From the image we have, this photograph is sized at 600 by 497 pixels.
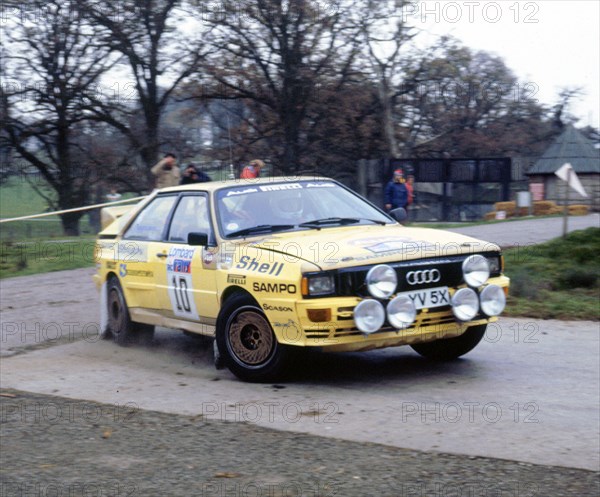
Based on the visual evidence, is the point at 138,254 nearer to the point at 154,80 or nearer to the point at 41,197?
the point at 154,80

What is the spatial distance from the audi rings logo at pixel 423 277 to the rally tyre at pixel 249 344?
103cm

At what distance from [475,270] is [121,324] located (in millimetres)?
3750

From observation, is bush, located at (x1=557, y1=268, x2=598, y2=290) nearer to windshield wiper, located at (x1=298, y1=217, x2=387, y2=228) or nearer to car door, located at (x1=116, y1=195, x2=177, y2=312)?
windshield wiper, located at (x1=298, y1=217, x2=387, y2=228)

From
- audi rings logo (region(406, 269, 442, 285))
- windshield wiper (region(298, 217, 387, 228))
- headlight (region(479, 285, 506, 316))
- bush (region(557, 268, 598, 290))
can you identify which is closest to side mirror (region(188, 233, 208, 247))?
windshield wiper (region(298, 217, 387, 228))

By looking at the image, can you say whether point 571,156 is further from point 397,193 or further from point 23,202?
point 397,193

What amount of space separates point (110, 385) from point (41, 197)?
28736 millimetres

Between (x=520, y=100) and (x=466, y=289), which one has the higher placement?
(x=520, y=100)

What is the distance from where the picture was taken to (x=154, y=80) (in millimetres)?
30906

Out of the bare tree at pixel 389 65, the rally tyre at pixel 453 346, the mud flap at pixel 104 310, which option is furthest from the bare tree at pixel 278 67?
the rally tyre at pixel 453 346

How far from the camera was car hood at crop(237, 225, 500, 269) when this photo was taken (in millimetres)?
6570

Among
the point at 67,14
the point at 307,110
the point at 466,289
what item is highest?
the point at 67,14

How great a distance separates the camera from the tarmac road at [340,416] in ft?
15.2

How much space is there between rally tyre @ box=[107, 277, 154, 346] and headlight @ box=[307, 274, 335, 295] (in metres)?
3.00

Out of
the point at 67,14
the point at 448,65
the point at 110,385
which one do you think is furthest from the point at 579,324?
the point at 448,65
